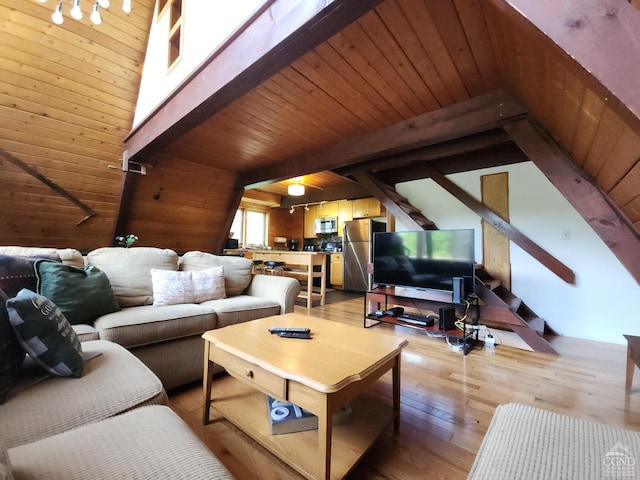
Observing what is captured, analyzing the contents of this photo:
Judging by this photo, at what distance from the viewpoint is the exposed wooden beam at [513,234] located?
2928mm

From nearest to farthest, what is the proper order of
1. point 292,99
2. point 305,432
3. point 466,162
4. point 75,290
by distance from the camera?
point 305,432, point 75,290, point 292,99, point 466,162

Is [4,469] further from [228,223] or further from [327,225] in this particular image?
[327,225]

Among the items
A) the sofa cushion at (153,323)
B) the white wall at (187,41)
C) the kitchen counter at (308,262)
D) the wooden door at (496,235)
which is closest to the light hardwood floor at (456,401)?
the sofa cushion at (153,323)

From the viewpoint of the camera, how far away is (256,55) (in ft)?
5.26

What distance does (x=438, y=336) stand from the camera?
2.91m

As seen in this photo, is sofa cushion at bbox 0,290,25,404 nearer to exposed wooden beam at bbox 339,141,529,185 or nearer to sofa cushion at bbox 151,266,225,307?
sofa cushion at bbox 151,266,225,307

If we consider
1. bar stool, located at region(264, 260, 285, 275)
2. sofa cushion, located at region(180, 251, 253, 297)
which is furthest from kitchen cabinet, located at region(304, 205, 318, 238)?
sofa cushion, located at region(180, 251, 253, 297)

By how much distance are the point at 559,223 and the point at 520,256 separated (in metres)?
0.53

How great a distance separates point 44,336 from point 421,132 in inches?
112

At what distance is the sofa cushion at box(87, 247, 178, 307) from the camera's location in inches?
77.6

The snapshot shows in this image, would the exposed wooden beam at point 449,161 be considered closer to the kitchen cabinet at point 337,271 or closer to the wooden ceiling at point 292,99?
the wooden ceiling at point 292,99

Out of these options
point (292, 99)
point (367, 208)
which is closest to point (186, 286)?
point (292, 99)

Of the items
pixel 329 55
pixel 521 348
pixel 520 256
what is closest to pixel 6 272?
pixel 329 55

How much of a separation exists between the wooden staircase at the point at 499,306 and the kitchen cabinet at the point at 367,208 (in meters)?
1.58
